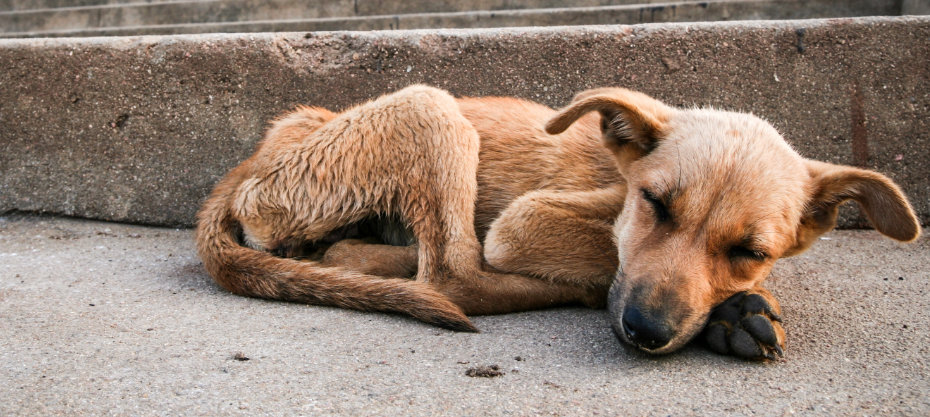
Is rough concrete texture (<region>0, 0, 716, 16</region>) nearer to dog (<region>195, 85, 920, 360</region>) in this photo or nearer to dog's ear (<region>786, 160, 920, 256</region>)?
dog (<region>195, 85, 920, 360</region>)

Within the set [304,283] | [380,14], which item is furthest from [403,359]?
[380,14]

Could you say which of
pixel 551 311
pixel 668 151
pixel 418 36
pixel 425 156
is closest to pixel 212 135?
pixel 418 36

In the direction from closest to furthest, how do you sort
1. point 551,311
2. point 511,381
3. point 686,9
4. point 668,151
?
point 511,381 → point 668,151 → point 551,311 → point 686,9

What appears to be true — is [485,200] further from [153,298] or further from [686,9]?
[686,9]

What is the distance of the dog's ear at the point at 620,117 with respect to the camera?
335 cm

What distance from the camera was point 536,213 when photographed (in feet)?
12.4

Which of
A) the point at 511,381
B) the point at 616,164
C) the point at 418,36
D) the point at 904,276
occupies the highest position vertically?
the point at 418,36

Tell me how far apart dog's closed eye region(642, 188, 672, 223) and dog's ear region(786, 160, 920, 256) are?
68 centimetres

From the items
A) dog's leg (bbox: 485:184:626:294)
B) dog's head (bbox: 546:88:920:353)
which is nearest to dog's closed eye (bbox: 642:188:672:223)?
dog's head (bbox: 546:88:920:353)

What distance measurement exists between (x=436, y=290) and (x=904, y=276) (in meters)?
2.55

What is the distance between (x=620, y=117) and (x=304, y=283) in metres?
1.71

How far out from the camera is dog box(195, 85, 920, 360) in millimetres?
2998

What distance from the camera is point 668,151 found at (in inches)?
132

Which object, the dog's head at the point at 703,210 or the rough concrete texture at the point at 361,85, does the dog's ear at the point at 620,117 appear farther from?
the rough concrete texture at the point at 361,85
